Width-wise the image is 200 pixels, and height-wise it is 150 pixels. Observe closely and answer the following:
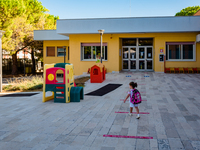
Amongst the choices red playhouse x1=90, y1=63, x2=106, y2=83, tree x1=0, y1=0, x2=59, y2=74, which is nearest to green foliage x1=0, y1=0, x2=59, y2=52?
tree x1=0, y1=0, x2=59, y2=74

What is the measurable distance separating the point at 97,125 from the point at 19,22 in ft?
74.2

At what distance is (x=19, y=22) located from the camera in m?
25.4

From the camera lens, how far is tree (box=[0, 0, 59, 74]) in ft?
75.2

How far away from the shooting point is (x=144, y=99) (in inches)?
362

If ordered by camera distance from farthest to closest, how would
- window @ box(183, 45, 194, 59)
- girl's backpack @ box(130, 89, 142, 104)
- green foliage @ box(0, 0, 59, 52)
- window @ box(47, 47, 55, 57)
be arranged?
1. window @ box(47, 47, 55, 57)
2. green foliage @ box(0, 0, 59, 52)
3. window @ box(183, 45, 194, 59)
4. girl's backpack @ box(130, 89, 142, 104)

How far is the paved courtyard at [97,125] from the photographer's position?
461cm

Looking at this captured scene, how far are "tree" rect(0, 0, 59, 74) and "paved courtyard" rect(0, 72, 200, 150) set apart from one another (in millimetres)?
16457

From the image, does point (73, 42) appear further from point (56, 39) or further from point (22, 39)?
point (22, 39)

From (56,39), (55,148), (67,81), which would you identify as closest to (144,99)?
(67,81)

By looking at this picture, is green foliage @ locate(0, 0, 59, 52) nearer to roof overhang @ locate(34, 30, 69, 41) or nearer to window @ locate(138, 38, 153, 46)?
roof overhang @ locate(34, 30, 69, 41)

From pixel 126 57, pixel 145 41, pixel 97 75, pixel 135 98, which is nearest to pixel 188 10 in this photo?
pixel 145 41

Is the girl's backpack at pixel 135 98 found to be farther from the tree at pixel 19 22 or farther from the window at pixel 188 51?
the tree at pixel 19 22

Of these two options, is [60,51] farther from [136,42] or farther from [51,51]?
[136,42]

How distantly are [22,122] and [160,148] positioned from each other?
Answer: 3.82 meters
